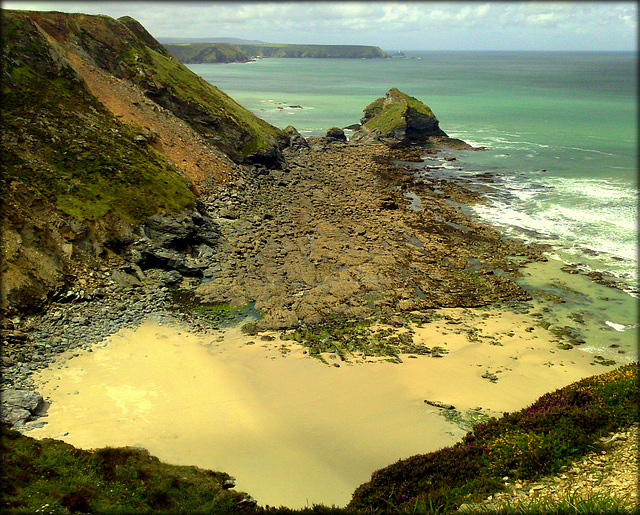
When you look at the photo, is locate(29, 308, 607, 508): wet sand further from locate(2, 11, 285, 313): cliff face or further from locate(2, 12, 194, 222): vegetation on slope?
locate(2, 12, 194, 222): vegetation on slope

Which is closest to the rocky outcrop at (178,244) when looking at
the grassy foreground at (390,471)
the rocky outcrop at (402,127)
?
the grassy foreground at (390,471)

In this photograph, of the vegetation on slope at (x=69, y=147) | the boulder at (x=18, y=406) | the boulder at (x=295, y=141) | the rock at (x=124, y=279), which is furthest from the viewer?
the boulder at (x=295, y=141)

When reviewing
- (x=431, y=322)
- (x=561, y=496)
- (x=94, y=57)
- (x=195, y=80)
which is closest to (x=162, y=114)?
(x=94, y=57)

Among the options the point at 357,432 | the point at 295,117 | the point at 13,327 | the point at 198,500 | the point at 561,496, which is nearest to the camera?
the point at 561,496

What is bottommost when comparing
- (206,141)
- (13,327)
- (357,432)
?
(357,432)

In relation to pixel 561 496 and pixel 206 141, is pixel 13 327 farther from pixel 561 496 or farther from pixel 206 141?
pixel 206 141

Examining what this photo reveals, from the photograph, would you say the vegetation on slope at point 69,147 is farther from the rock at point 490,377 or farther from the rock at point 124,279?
the rock at point 490,377

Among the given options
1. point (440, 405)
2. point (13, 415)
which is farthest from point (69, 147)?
point (440, 405)
